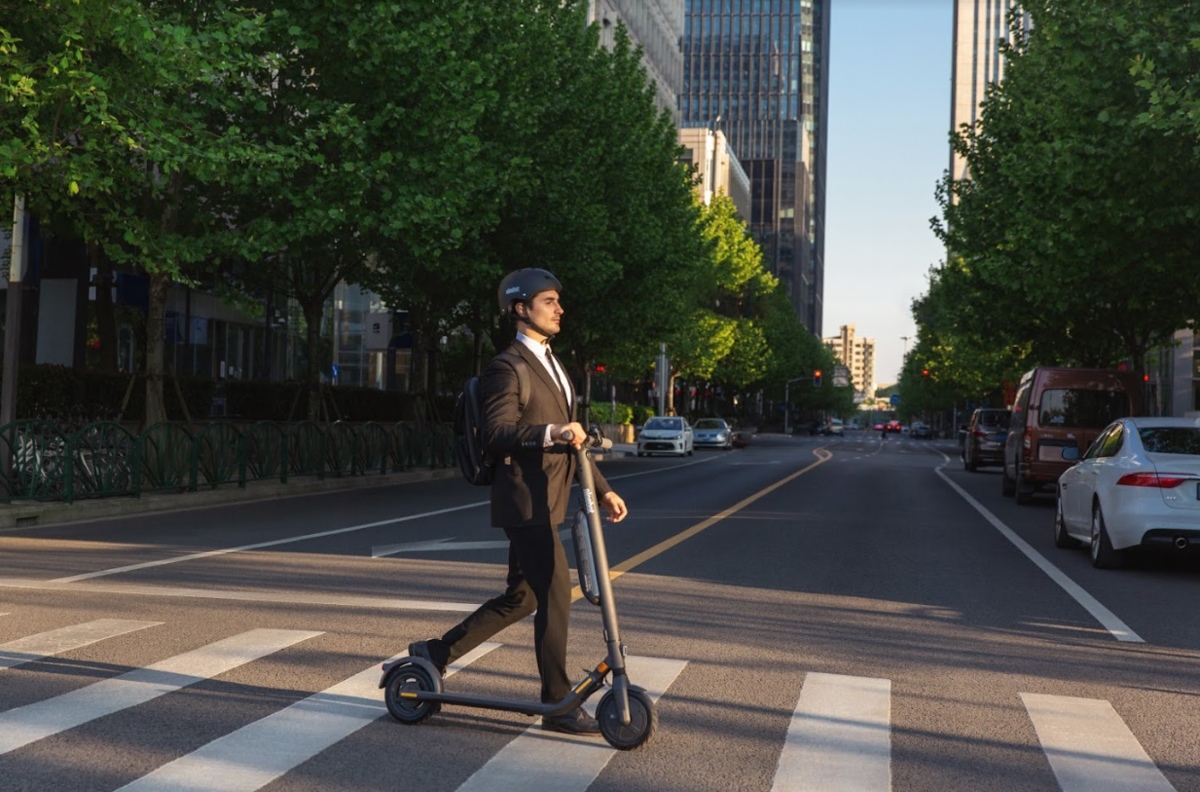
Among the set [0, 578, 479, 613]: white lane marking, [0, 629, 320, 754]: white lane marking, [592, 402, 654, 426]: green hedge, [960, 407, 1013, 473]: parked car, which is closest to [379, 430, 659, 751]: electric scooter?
[0, 629, 320, 754]: white lane marking

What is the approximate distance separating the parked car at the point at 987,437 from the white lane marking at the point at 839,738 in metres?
34.0

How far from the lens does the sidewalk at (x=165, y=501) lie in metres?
15.5

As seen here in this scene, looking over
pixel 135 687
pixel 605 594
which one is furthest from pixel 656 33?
pixel 605 594

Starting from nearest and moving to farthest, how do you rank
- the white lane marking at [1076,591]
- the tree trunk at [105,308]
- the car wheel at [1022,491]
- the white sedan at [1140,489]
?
the white lane marking at [1076,591], the white sedan at [1140,489], the car wheel at [1022,491], the tree trunk at [105,308]

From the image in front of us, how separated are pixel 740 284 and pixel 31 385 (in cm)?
6346

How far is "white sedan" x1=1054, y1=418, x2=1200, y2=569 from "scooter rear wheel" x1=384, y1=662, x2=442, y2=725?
27.9 ft

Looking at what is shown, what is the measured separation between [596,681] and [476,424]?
109 centimetres

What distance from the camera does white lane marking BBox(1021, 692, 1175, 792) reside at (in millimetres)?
5227

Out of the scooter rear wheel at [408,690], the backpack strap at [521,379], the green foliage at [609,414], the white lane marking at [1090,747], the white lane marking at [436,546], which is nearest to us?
the white lane marking at [1090,747]

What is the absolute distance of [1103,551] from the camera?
13047 millimetres

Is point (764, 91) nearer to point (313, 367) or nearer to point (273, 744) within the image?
point (313, 367)

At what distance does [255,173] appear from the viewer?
61.3 feet

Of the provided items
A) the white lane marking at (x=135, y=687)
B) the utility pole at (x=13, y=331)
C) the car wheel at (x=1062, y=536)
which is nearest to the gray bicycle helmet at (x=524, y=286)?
the white lane marking at (x=135, y=687)

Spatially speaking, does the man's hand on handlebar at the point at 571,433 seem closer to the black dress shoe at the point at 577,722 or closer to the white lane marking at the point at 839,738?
the black dress shoe at the point at 577,722
